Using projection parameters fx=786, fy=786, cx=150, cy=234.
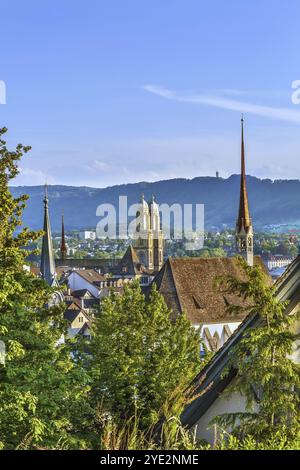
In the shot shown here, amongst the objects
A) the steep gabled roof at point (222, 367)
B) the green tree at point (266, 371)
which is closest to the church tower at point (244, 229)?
the steep gabled roof at point (222, 367)

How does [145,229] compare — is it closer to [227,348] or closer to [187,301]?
[187,301]

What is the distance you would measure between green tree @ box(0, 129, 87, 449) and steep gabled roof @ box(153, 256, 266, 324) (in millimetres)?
26643

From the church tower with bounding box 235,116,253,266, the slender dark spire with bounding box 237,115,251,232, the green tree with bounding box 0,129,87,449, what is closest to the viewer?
the green tree with bounding box 0,129,87,449

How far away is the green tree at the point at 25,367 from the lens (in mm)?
7984

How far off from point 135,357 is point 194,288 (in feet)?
81.5

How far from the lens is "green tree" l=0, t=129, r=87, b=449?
7.98m

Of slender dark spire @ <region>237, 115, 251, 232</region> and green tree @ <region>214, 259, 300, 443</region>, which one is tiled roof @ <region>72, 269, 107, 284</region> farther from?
green tree @ <region>214, 259, 300, 443</region>

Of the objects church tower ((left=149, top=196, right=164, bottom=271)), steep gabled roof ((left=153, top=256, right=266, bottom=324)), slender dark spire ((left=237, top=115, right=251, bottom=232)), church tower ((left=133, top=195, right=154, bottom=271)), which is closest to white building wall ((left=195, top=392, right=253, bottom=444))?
steep gabled roof ((left=153, top=256, right=266, bottom=324))

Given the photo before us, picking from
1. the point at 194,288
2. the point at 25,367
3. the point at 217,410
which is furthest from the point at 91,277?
the point at 217,410

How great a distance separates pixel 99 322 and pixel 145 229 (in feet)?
334

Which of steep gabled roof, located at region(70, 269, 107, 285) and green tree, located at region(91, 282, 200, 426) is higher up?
green tree, located at region(91, 282, 200, 426)

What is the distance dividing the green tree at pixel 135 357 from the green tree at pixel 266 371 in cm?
419

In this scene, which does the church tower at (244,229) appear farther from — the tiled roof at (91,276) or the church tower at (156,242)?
the church tower at (156,242)

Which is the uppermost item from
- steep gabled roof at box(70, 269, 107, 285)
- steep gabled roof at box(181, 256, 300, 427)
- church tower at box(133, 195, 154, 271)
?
steep gabled roof at box(181, 256, 300, 427)
